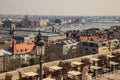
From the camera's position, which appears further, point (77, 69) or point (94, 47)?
point (94, 47)

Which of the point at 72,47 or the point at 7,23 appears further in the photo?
the point at 7,23

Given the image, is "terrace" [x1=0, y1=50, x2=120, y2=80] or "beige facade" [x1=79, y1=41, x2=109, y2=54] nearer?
"terrace" [x1=0, y1=50, x2=120, y2=80]

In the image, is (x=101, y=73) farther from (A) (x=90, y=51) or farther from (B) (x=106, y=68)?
(A) (x=90, y=51)

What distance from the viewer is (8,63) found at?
30547mm

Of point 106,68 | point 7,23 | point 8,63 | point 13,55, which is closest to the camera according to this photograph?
point 106,68

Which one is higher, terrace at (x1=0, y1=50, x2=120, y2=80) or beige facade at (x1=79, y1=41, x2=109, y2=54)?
terrace at (x1=0, y1=50, x2=120, y2=80)

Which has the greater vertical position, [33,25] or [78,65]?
[78,65]

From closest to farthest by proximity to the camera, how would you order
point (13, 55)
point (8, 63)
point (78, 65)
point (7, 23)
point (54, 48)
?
point (78, 65) → point (8, 63) → point (13, 55) → point (54, 48) → point (7, 23)

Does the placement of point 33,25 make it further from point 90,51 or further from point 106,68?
point 106,68

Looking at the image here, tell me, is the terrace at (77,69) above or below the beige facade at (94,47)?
above

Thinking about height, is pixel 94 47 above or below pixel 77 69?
below

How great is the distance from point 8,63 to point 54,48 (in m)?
13.4

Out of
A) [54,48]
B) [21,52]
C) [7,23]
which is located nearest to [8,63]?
[21,52]

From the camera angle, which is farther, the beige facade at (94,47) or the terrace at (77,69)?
the beige facade at (94,47)
